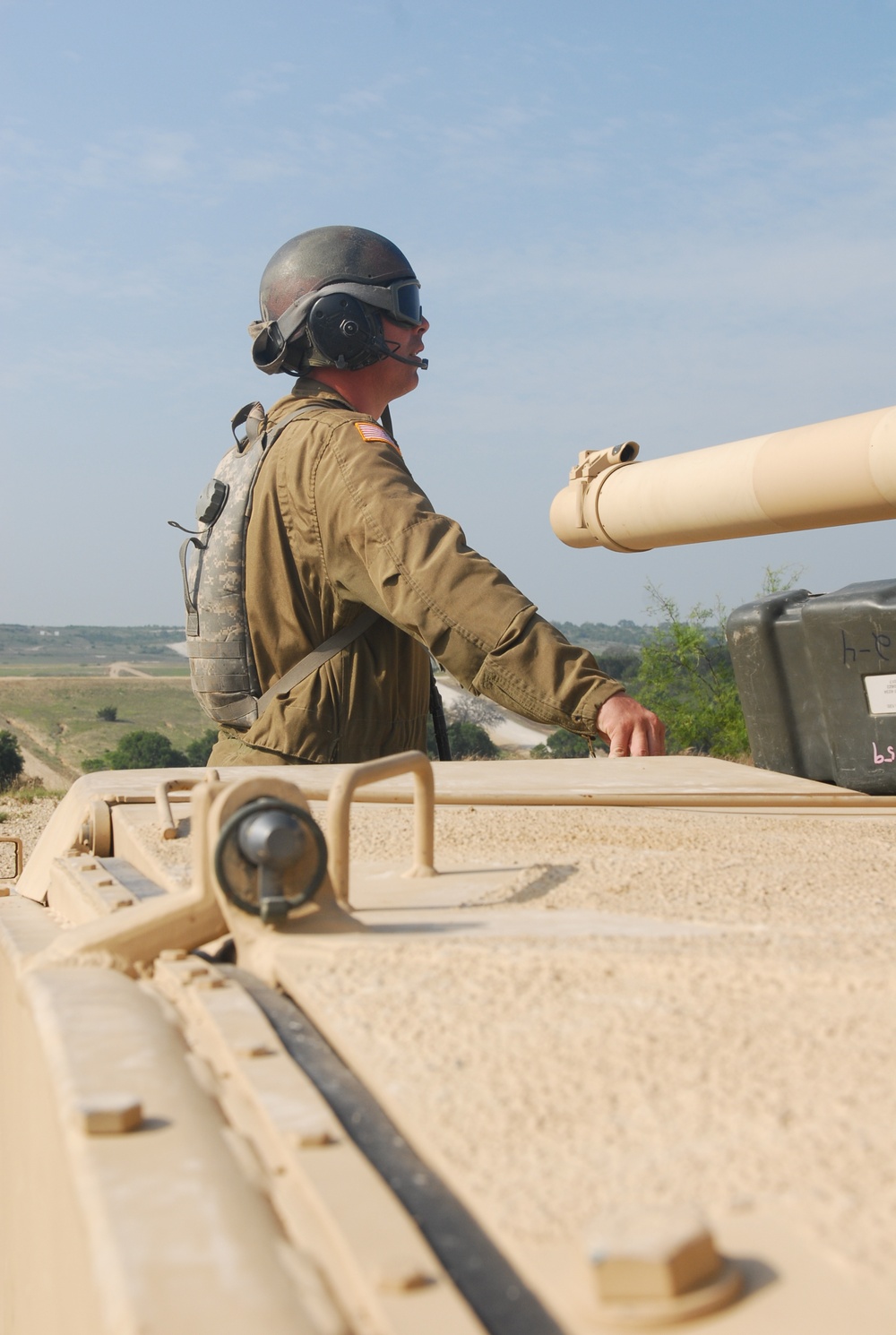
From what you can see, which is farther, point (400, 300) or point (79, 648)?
point (79, 648)

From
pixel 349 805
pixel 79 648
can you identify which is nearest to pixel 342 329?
pixel 349 805

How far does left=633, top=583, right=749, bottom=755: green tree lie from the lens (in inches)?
742

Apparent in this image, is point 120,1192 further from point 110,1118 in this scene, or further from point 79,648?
point 79,648

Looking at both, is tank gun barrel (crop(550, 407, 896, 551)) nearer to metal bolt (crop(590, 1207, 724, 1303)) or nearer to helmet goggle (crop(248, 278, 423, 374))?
helmet goggle (crop(248, 278, 423, 374))

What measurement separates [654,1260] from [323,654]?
276cm

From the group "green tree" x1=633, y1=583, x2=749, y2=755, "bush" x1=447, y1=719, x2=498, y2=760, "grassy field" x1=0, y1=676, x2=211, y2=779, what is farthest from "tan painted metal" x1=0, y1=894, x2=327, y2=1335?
"grassy field" x1=0, y1=676, x2=211, y2=779

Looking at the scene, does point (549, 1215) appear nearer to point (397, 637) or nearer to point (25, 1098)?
point (25, 1098)

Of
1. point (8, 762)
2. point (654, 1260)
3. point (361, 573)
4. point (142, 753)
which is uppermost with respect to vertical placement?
point (8, 762)

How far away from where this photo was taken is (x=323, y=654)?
11.4 ft

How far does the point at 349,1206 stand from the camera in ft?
2.89

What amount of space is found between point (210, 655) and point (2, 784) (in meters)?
24.6

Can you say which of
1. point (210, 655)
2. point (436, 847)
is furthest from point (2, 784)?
point (436, 847)

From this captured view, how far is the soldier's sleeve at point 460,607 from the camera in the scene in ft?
9.78

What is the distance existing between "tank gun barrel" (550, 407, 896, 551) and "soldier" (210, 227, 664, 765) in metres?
A: 0.53
